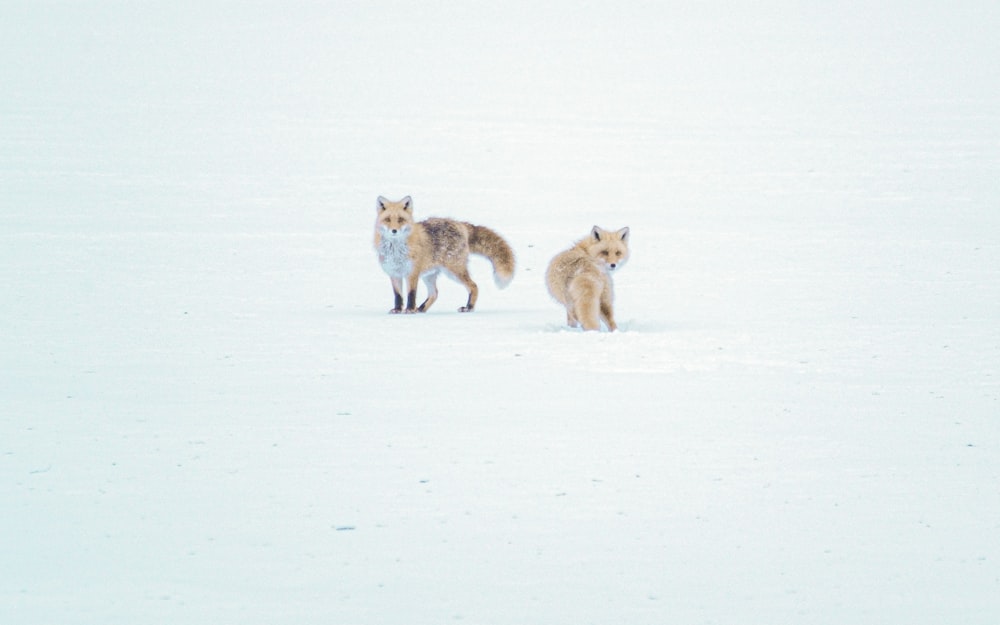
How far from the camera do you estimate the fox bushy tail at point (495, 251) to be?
10375mm

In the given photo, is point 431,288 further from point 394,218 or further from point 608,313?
point 608,313

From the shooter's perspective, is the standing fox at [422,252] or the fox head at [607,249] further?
the standing fox at [422,252]

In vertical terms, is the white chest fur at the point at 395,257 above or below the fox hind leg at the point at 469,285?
above

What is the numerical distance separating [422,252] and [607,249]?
5.63 feet

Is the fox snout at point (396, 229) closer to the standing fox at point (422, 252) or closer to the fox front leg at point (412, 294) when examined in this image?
the standing fox at point (422, 252)

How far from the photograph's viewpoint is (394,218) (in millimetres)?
9773

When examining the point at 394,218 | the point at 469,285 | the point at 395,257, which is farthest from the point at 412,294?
the point at 394,218

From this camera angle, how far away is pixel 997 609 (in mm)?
4035

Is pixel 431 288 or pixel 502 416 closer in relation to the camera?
pixel 502 416

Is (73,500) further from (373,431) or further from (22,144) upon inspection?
(22,144)

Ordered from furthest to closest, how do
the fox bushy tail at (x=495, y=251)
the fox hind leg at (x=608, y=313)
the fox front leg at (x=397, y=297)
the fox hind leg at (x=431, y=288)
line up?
1. the fox bushy tail at (x=495, y=251)
2. the fox hind leg at (x=431, y=288)
3. the fox front leg at (x=397, y=297)
4. the fox hind leg at (x=608, y=313)

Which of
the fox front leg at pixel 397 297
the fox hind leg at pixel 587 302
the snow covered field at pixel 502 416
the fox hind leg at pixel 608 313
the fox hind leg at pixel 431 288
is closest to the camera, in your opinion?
the snow covered field at pixel 502 416

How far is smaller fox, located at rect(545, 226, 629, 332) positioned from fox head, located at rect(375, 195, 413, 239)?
50.7 inches

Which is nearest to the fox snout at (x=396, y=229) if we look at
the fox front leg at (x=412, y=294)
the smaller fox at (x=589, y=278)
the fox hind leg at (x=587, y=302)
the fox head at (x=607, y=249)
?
the fox front leg at (x=412, y=294)
